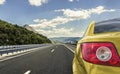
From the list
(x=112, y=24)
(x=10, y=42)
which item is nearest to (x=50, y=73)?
(x=112, y=24)

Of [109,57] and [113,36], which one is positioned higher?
[113,36]

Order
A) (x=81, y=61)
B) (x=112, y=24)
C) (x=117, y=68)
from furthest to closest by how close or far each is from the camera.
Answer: (x=112, y=24) < (x=81, y=61) < (x=117, y=68)

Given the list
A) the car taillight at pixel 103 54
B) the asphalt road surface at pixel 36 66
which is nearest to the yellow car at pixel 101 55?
the car taillight at pixel 103 54

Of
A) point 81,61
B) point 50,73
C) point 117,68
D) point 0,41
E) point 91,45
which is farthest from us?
point 0,41

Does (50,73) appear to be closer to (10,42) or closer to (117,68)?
(117,68)

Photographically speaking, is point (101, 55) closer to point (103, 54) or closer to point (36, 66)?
point (103, 54)

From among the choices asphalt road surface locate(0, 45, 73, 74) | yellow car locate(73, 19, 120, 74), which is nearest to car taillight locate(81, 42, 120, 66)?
yellow car locate(73, 19, 120, 74)

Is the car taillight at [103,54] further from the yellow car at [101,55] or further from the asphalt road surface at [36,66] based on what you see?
the asphalt road surface at [36,66]

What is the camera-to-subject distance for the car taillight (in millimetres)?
3479

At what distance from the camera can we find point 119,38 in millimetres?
3455

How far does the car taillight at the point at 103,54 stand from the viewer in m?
3.48

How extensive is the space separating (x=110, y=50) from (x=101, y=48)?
11 cm

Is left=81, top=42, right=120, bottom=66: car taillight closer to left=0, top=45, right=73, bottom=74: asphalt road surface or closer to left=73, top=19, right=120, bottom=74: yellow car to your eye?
left=73, top=19, right=120, bottom=74: yellow car

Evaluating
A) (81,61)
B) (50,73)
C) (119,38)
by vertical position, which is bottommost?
(50,73)
